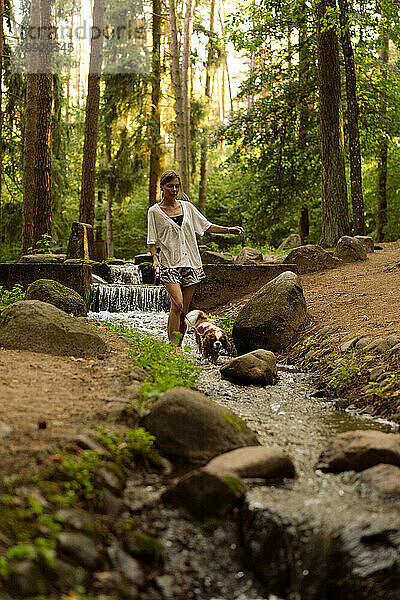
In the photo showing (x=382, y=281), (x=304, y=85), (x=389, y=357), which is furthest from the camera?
(x=304, y=85)

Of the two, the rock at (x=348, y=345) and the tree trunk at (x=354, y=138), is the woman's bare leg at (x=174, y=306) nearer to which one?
the rock at (x=348, y=345)

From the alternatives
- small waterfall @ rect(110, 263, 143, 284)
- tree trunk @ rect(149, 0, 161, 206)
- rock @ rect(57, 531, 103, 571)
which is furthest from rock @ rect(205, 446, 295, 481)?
tree trunk @ rect(149, 0, 161, 206)

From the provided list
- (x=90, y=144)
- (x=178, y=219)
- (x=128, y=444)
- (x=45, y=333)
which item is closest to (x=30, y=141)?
(x=90, y=144)

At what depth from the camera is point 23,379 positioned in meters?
4.87

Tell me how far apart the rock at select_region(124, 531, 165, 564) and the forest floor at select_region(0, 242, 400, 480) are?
65cm

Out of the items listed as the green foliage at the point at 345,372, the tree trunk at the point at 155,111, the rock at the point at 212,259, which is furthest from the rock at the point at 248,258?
the tree trunk at the point at 155,111

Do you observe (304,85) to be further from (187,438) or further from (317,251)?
(187,438)

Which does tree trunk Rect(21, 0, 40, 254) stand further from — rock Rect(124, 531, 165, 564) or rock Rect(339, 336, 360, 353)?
rock Rect(124, 531, 165, 564)

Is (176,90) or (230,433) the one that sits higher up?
(176,90)

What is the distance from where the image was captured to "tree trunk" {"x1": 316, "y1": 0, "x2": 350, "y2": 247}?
14.6 meters

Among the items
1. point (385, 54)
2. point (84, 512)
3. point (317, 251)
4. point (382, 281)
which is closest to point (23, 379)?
point (84, 512)

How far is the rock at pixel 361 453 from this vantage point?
3682mm

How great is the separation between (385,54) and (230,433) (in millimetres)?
24107

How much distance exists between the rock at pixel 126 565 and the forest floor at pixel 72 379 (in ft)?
2.11
